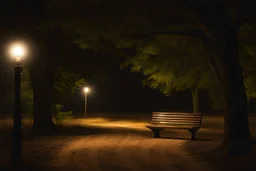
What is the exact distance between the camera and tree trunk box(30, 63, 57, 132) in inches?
917

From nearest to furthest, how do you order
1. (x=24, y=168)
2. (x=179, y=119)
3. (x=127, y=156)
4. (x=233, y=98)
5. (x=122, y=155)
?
(x=24, y=168) → (x=233, y=98) → (x=127, y=156) → (x=122, y=155) → (x=179, y=119)

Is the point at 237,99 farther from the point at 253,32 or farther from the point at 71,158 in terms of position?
the point at 71,158

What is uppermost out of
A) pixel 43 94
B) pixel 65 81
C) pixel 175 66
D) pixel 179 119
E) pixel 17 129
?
pixel 175 66

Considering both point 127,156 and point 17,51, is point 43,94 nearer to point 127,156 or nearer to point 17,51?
point 127,156

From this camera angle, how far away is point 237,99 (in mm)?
13992

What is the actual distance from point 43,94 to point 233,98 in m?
12.4

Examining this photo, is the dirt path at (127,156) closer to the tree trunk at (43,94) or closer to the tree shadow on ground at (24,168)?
the tree shadow on ground at (24,168)

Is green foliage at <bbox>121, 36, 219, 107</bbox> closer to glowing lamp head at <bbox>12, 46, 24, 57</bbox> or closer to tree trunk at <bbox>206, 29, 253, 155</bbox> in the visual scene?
tree trunk at <bbox>206, 29, 253, 155</bbox>

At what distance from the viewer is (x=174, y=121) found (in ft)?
67.1

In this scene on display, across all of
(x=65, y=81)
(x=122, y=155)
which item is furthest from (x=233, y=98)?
(x=65, y=81)

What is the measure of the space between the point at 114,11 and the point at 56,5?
196 cm

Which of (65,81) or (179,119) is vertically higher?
(65,81)

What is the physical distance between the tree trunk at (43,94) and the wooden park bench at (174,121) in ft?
20.4

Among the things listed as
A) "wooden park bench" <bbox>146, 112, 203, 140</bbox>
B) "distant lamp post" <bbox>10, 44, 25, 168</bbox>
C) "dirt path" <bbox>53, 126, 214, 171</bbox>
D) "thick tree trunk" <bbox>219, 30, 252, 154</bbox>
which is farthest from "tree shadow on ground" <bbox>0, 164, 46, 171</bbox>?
"wooden park bench" <bbox>146, 112, 203, 140</bbox>
